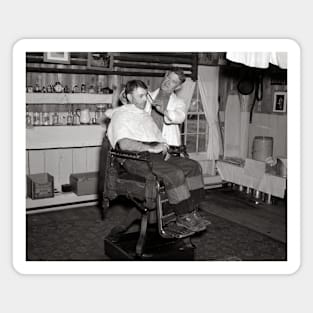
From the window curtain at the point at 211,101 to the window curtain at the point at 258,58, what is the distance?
12.0ft

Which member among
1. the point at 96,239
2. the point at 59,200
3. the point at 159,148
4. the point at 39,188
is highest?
the point at 159,148

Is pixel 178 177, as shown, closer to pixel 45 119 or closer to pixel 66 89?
pixel 45 119

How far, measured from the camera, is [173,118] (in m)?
3.77

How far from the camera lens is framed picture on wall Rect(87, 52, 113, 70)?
5402 mm

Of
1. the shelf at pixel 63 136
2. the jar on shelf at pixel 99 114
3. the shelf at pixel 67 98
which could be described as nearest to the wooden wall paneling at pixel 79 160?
the shelf at pixel 63 136

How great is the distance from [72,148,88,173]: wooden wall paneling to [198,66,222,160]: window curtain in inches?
73.5

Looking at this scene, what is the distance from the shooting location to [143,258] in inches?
137

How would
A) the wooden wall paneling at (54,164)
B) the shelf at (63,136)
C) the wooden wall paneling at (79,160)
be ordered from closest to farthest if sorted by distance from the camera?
1. the shelf at (63,136)
2. the wooden wall paneling at (54,164)
3. the wooden wall paneling at (79,160)

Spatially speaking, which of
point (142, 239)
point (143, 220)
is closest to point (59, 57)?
point (143, 220)

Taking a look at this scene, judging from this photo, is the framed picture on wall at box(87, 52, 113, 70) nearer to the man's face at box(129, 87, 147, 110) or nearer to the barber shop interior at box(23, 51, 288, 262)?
the barber shop interior at box(23, 51, 288, 262)

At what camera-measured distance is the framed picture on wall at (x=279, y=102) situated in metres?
6.34

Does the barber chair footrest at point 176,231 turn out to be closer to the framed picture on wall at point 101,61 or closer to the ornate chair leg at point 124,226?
the ornate chair leg at point 124,226

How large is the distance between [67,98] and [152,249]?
2.56 m
